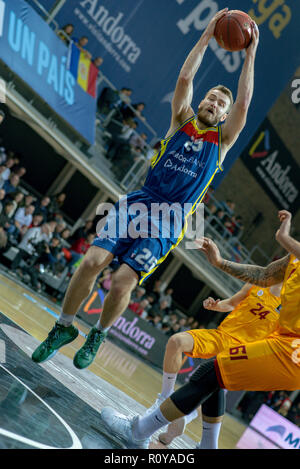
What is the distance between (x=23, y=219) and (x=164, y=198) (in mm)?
7625

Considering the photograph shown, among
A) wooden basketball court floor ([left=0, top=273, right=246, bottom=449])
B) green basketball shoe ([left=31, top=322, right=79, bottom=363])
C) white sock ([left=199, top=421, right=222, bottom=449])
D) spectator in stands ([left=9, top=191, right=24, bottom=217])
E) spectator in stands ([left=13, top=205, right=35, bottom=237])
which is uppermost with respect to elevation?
spectator in stands ([left=9, top=191, right=24, bottom=217])

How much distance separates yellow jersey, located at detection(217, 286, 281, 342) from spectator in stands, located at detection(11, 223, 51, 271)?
666cm

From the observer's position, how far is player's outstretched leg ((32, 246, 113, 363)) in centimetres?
410

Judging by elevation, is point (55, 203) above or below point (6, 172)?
above

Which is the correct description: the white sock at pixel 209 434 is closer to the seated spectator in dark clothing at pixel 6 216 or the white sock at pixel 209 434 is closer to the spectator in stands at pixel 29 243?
the seated spectator in dark clothing at pixel 6 216

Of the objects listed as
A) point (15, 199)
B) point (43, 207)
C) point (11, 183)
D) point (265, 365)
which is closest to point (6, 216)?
point (15, 199)

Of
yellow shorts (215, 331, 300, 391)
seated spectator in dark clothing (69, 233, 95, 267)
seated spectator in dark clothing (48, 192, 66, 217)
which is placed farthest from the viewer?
seated spectator in dark clothing (48, 192, 66, 217)

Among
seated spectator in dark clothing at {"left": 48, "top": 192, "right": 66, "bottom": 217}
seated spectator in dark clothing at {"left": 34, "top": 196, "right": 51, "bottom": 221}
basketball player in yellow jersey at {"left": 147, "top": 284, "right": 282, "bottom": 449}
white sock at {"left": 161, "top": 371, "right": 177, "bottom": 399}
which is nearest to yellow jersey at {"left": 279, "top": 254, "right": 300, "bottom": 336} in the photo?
basketball player in yellow jersey at {"left": 147, "top": 284, "right": 282, "bottom": 449}

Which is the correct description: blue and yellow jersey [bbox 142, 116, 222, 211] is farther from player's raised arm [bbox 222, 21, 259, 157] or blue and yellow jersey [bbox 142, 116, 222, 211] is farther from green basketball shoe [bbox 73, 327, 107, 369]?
green basketball shoe [bbox 73, 327, 107, 369]

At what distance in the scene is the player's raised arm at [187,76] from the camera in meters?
4.36

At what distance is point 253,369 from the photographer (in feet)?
11.4

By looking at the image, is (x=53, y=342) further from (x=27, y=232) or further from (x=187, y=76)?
(x=27, y=232)

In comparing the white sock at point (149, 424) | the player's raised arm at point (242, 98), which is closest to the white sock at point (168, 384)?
the white sock at point (149, 424)

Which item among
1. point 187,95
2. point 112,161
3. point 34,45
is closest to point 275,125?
point 112,161
